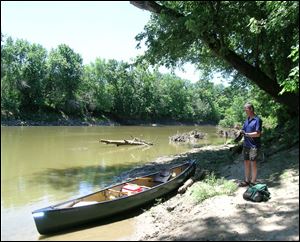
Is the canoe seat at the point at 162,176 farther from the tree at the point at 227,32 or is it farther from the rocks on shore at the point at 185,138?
the rocks on shore at the point at 185,138

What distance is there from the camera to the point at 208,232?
721 centimetres

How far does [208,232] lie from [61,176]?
10635 millimetres

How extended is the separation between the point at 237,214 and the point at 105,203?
3526mm

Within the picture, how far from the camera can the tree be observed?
13.7m

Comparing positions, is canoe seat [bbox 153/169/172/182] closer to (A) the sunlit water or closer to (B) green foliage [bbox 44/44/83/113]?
(A) the sunlit water

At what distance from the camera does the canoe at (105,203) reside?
919cm

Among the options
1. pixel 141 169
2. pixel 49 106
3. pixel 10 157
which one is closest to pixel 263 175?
pixel 141 169

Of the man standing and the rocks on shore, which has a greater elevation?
the man standing

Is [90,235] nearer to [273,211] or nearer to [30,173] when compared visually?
[273,211]

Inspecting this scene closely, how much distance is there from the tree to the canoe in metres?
4.22

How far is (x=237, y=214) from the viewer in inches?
314

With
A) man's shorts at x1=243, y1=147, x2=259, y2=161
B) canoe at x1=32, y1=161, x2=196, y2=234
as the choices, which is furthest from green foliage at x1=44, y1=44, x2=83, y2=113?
man's shorts at x1=243, y1=147, x2=259, y2=161

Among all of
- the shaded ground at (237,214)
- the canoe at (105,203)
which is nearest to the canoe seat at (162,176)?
the canoe at (105,203)

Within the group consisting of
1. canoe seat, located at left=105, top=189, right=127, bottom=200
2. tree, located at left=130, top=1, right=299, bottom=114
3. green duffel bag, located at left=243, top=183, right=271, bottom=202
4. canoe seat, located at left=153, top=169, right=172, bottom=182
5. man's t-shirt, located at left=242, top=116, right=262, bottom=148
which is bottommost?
canoe seat, located at left=105, top=189, right=127, bottom=200
